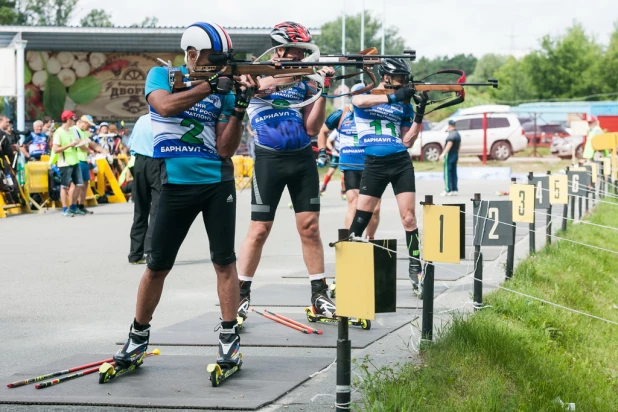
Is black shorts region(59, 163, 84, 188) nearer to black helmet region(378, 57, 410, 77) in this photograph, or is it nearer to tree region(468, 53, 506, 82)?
black helmet region(378, 57, 410, 77)

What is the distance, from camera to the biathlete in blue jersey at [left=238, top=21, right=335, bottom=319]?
7.84 metres

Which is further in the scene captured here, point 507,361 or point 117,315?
point 117,315

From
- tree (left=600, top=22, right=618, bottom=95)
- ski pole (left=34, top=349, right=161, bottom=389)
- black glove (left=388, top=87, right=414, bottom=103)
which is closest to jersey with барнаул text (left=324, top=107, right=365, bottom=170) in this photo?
black glove (left=388, top=87, right=414, bottom=103)

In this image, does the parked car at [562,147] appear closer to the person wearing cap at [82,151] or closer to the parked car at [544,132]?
the parked car at [544,132]

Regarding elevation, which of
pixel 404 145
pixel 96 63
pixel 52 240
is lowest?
pixel 52 240

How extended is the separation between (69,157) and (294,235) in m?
5.94

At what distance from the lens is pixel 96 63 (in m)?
39.6

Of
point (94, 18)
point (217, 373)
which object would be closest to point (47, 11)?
point (94, 18)

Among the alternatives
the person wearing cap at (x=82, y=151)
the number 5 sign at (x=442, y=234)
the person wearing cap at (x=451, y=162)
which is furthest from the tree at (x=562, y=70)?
the number 5 sign at (x=442, y=234)

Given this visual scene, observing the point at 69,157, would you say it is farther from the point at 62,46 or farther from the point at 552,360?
the point at 62,46

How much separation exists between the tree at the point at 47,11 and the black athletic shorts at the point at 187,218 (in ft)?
292

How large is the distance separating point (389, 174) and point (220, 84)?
13.1 ft

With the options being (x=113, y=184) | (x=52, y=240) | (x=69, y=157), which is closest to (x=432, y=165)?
(x=113, y=184)

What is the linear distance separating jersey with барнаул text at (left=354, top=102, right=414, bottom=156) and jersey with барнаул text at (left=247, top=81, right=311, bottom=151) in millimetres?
1728
